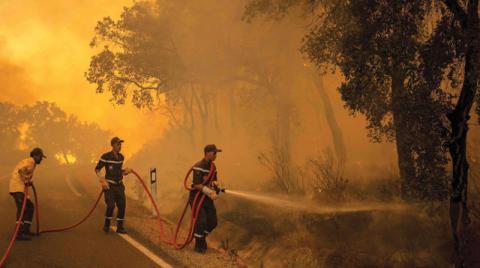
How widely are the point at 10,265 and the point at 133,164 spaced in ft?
116

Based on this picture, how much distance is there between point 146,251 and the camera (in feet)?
24.2

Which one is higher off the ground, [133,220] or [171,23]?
[171,23]

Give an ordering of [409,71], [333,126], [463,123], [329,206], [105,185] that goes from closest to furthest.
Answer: [463,123] → [409,71] → [105,185] → [329,206] → [333,126]

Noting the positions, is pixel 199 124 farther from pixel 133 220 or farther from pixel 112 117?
pixel 112 117

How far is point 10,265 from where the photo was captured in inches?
A: 249

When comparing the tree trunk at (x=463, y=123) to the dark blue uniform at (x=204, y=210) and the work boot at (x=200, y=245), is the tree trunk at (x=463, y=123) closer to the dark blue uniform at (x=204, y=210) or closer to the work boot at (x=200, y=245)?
the dark blue uniform at (x=204, y=210)

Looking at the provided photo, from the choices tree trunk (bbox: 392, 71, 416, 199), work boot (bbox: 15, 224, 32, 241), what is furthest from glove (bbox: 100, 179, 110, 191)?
tree trunk (bbox: 392, 71, 416, 199)

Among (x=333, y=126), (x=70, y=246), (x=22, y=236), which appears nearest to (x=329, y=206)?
(x=70, y=246)

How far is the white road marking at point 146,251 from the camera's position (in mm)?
6695

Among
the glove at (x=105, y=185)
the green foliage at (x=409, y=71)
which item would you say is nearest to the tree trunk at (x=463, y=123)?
the green foliage at (x=409, y=71)

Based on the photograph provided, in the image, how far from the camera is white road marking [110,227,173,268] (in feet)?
22.0

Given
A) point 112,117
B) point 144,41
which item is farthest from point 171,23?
point 112,117

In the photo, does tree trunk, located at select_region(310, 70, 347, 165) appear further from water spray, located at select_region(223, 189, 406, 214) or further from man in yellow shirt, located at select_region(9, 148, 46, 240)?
man in yellow shirt, located at select_region(9, 148, 46, 240)

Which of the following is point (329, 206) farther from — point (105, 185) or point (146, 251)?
point (105, 185)
